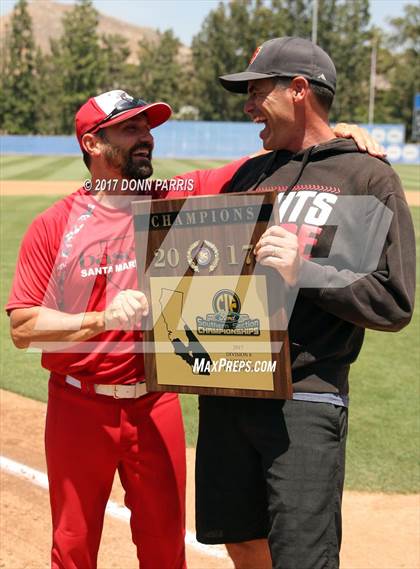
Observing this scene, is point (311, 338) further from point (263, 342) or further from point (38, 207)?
point (38, 207)

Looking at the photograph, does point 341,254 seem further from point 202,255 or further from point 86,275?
point 86,275

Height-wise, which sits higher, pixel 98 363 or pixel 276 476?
pixel 98 363

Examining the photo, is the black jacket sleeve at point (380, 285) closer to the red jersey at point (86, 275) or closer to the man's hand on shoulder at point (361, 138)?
the man's hand on shoulder at point (361, 138)

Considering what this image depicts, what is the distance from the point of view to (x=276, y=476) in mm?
2781

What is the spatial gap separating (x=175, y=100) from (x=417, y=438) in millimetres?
66876

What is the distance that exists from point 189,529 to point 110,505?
0.59 meters

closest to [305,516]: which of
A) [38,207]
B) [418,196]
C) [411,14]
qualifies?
[38,207]

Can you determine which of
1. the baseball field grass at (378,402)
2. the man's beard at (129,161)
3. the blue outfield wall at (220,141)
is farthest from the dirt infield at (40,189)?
the man's beard at (129,161)

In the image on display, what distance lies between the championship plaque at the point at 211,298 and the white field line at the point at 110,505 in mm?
1886

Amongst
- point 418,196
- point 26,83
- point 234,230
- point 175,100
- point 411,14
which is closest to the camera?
point 234,230

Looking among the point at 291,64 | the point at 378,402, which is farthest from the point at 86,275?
the point at 378,402

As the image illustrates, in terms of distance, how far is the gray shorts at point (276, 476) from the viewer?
2711mm

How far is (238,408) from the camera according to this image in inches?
115

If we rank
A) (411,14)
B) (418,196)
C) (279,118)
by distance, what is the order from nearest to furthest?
(279,118), (418,196), (411,14)
